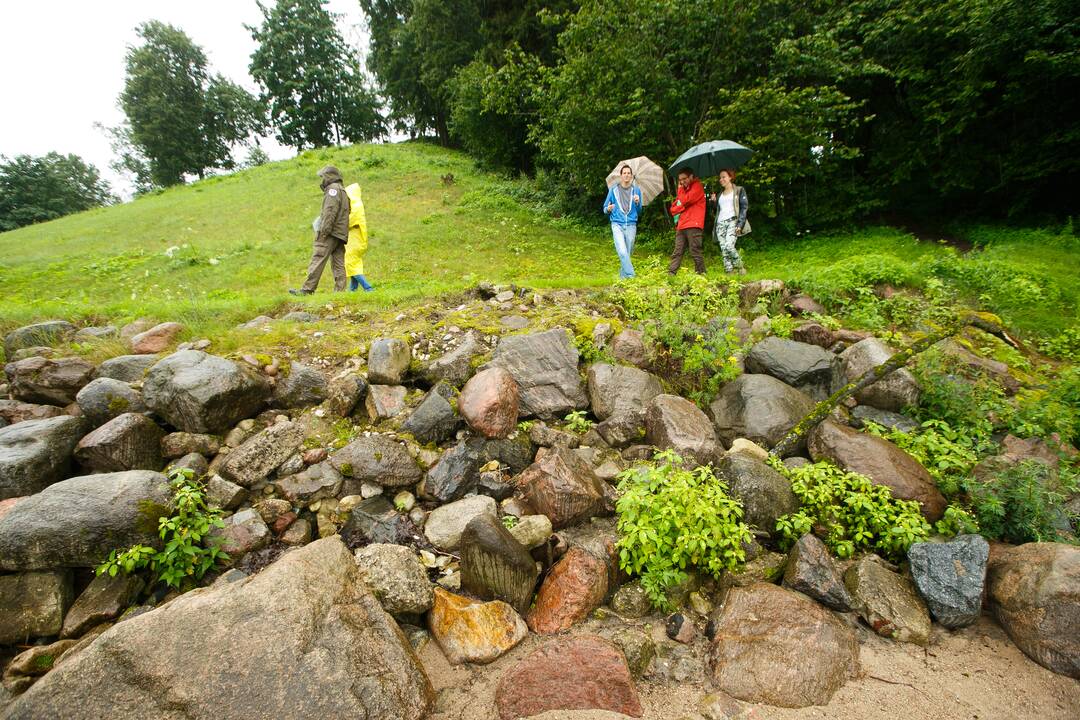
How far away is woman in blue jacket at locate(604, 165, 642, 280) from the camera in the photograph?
8.27 m

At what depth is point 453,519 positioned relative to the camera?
12.3ft

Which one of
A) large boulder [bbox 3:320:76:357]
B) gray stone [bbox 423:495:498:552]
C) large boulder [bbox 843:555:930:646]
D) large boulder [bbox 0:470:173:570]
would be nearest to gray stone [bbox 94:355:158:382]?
large boulder [bbox 3:320:76:357]

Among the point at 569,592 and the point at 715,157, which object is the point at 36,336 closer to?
the point at 569,592

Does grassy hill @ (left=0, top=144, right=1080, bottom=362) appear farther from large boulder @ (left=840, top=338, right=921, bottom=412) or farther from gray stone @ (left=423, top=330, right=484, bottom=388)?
gray stone @ (left=423, top=330, right=484, bottom=388)

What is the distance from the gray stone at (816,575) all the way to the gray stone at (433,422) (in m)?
3.04

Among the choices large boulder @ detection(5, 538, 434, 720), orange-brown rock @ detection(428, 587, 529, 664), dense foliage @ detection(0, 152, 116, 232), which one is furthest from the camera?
dense foliage @ detection(0, 152, 116, 232)

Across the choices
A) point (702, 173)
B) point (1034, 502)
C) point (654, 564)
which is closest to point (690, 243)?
point (702, 173)

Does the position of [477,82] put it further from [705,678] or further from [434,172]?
[705,678]

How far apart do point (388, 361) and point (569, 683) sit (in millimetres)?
3552

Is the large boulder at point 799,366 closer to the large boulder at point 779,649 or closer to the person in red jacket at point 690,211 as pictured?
the large boulder at point 779,649

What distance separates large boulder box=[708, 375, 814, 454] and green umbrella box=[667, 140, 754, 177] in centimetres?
595

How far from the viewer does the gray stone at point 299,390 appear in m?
4.84

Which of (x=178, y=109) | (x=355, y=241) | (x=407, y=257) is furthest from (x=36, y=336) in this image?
(x=178, y=109)

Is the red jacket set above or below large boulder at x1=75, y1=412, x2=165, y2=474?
above
